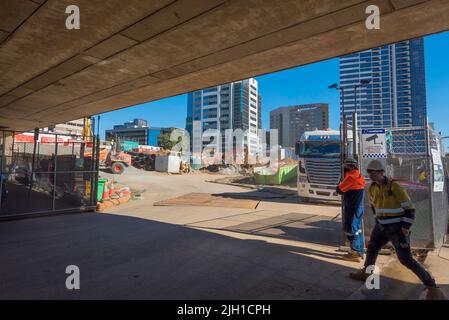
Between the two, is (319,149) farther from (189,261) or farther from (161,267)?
(161,267)

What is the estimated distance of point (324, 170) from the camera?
13.9 metres

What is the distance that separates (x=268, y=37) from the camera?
6.04 meters

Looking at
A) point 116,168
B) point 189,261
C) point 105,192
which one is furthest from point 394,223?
point 116,168

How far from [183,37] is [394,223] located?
5.20m

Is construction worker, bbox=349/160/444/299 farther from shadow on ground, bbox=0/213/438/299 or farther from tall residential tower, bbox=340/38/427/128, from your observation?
tall residential tower, bbox=340/38/427/128

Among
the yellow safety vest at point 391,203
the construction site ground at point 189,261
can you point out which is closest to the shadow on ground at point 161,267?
the construction site ground at point 189,261

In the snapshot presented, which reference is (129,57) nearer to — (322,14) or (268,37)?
(268,37)

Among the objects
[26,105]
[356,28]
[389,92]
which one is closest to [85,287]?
[356,28]

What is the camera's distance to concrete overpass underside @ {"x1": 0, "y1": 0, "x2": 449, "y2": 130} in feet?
16.3

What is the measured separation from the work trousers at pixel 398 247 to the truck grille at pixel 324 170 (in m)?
9.43

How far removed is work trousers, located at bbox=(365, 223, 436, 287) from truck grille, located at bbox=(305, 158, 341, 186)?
371 inches
